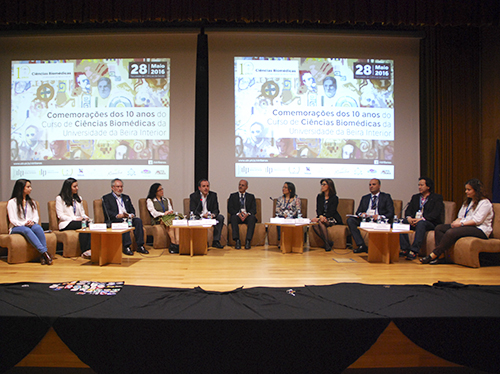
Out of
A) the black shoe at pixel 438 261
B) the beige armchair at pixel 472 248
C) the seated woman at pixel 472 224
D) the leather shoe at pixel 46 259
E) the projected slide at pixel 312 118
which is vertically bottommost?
the black shoe at pixel 438 261

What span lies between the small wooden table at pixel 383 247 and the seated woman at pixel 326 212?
955 millimetres

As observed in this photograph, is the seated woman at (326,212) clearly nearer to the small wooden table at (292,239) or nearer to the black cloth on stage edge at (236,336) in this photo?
the small wooden table at (292,239)

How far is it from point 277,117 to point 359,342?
4948mm

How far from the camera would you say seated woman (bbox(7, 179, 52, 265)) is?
163 inches

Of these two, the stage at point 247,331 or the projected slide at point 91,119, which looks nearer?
the stage at point 247,331

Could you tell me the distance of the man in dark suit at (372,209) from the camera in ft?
16.5

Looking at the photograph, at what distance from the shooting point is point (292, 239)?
5090 millimetres

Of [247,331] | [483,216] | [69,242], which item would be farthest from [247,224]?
[247,331]

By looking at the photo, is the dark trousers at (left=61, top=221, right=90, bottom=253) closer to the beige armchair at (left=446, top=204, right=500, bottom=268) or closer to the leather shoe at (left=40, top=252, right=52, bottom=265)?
the leather shoe at (left=40, top=252, right=52, bottom=265)

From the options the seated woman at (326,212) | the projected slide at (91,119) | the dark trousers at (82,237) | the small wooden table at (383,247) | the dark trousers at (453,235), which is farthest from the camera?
the projected slide at (91,119)

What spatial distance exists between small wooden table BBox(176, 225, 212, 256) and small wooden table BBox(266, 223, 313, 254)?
115 cm

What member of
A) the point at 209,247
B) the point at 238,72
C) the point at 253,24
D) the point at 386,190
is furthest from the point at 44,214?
the point at 386,190

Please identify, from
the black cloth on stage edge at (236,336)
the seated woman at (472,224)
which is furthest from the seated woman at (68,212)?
the seated woman at (472,224)

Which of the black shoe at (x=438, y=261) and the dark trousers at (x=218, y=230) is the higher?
the dark trousers at (x=218, y=230)
